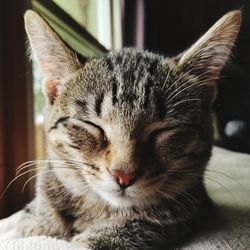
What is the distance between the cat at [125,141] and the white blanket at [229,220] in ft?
0.15

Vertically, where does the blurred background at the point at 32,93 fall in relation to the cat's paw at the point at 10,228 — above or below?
above

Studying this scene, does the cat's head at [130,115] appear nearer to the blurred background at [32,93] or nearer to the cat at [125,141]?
the cat at [125,141]

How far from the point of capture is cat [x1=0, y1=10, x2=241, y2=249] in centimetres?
81

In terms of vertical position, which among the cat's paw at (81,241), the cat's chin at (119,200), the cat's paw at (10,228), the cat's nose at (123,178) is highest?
the cat's nose at (123,178)

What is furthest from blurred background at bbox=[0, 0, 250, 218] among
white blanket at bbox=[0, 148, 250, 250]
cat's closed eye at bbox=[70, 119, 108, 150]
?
cat's closed eye at bbox=[70, 119, 108, 150]

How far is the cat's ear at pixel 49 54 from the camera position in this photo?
0.88m

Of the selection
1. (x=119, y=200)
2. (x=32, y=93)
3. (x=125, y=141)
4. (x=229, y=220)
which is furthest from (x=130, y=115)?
(x=32, y=93)

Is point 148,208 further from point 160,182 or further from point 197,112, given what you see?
point 197,112

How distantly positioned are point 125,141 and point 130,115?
0.05 metres

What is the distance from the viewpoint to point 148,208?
870mm

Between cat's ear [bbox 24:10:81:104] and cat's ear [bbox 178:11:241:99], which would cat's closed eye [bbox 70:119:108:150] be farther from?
cat's ear [bbox 178:11:241:99]

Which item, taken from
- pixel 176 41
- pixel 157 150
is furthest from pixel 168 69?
pixel 176 41

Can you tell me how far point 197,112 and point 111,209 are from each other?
28 centimetres

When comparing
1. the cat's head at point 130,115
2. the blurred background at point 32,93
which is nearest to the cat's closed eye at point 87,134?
the cat's head at point 130,115
